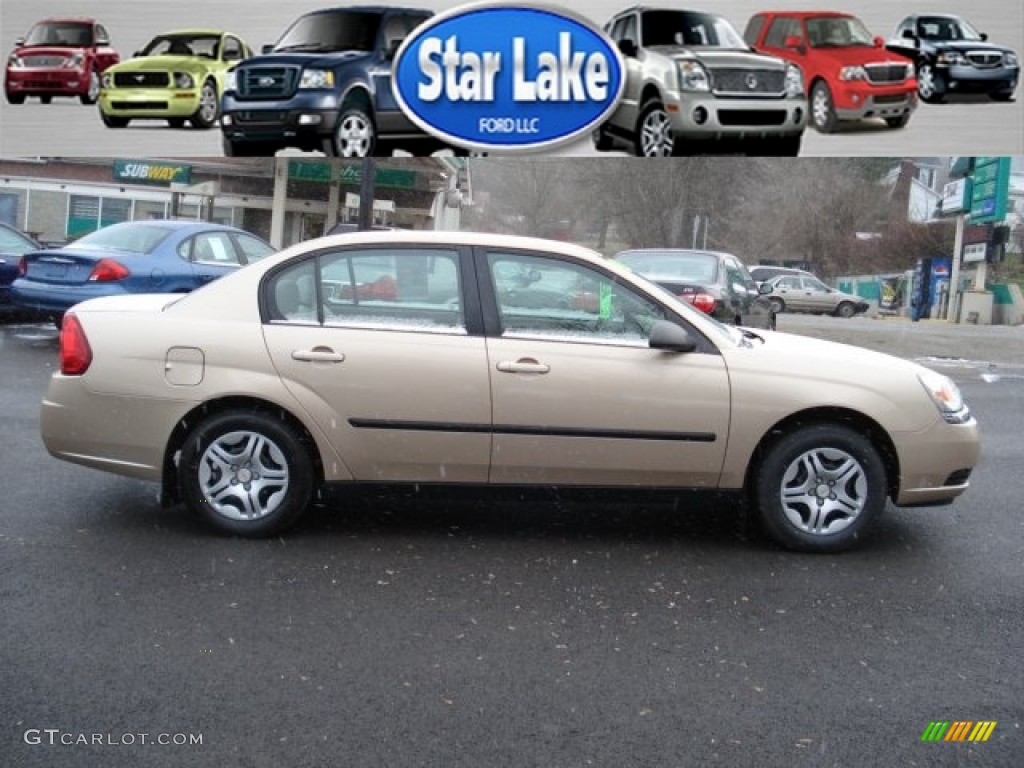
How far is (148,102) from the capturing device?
44.3ft

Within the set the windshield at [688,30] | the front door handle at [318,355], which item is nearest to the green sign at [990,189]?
the windshield at [688,30]

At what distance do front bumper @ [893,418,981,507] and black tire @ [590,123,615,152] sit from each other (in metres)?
7.98

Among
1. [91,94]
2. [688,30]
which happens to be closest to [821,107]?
[688,30]

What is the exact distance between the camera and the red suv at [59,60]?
1387 cm

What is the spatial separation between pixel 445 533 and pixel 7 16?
12.1m

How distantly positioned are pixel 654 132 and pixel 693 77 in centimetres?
72

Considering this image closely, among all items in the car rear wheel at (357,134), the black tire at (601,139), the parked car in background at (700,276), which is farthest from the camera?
the car rear wheel at (357,134)

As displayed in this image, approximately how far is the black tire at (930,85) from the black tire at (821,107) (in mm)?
1083

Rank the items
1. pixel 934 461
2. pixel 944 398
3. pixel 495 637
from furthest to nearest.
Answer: pixel 944 398, pixel 934 461, pixel 495 637

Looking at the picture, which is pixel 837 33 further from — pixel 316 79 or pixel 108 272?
pixel 108 272

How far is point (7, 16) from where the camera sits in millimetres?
14539

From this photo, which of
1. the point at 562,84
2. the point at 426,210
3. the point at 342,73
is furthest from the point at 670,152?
the point at 342,73

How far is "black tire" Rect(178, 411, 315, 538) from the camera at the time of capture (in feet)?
17.2

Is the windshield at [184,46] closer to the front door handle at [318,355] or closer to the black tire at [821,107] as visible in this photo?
the black tire at [821,107]
